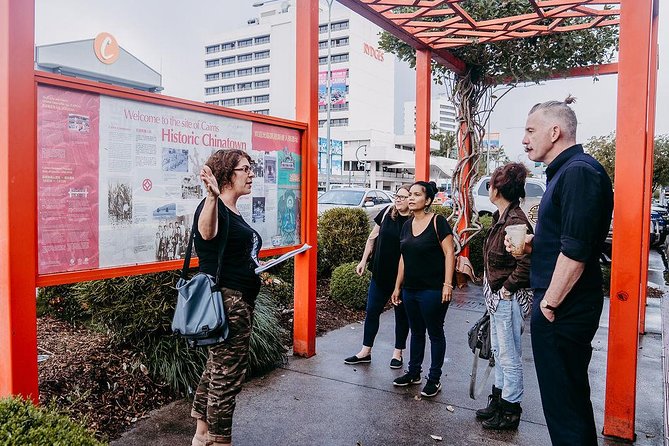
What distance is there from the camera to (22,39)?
2.79 m

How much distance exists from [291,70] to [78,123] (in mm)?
95733

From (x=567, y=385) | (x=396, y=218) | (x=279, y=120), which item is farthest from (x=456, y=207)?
(x=567, y=385)

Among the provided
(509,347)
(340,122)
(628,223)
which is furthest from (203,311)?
(340,122)

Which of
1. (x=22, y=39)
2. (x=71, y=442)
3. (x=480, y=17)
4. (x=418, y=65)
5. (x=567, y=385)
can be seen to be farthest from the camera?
(x=418, y=65)

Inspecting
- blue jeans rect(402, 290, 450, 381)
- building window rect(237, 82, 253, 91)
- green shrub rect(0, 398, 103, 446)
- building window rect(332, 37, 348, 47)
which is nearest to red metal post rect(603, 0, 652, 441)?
blue jeans rect(402, 290, 450, 381)

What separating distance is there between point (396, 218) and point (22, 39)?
3252 millimetres

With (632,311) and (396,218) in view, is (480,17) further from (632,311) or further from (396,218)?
(632,311)

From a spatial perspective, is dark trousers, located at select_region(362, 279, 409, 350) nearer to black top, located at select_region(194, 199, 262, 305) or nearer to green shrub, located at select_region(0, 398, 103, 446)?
black top, located at select_region(194, 199, 262, 305)

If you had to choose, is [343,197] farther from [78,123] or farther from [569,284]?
[569,284]

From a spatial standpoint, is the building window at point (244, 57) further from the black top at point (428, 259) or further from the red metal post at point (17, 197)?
the red metal post at point (17, 197)

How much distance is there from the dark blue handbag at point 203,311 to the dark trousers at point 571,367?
1700 millimetres

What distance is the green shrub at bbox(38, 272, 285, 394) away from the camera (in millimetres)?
4180

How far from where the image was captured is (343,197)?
16234mm

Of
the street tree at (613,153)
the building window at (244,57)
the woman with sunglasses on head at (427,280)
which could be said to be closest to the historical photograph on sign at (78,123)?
the woman with sunglasses on head at (427,280)
